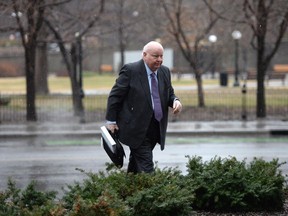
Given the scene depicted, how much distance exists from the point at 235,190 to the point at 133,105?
1449mm

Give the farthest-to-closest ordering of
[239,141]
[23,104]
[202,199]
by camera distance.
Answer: [23,104] < [239,141] < [202,199]

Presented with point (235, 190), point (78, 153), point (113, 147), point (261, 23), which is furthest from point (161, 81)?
point (261, 23)

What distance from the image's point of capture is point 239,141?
17219mm

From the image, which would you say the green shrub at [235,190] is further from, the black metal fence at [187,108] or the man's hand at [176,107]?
the black metal fence at [187,108]

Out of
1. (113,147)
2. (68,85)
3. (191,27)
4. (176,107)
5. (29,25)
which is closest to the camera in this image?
(113,147)

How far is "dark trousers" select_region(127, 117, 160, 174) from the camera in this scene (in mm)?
7391

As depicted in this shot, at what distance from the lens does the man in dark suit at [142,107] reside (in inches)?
288

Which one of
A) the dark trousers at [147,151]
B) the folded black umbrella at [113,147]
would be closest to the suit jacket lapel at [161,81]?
the dark trousers at [147,151]

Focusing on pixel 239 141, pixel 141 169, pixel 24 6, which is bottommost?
pixel 239 141

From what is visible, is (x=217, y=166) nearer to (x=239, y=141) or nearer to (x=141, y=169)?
(x=141, y=169)

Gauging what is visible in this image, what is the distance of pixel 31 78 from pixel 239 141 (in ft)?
26.6

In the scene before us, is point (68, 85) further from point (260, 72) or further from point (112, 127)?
point (112, 127)

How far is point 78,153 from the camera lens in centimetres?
1460

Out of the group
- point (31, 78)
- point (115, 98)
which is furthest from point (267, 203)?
point (31, 78)
